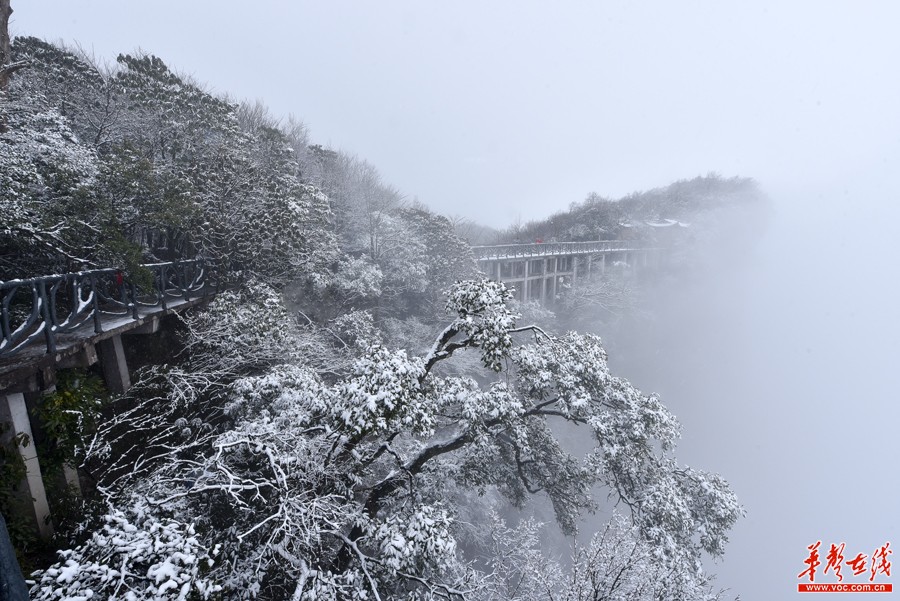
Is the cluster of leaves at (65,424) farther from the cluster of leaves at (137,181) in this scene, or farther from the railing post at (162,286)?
the railing post at (162,286)

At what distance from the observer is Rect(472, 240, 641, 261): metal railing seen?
92.8 feet

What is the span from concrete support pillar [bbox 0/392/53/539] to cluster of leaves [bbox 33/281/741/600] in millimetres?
648

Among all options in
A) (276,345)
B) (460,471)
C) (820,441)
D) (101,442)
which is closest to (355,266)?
(276,345)

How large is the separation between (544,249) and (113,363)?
96.5ft

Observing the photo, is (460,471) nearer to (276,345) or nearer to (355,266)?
(276,345)

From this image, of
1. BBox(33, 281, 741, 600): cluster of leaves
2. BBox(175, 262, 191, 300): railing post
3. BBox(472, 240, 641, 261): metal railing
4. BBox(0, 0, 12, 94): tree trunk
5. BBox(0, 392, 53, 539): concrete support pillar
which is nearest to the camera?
BBox(33, 281, 741, 600): cluster of leaves

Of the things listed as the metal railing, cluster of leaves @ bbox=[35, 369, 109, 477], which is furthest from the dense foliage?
the metal railing

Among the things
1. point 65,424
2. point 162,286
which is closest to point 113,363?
point 162,286

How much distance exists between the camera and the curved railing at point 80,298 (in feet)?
16.2

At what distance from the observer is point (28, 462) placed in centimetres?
496

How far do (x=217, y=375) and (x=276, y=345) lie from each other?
1215mm

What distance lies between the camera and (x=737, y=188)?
6512cm

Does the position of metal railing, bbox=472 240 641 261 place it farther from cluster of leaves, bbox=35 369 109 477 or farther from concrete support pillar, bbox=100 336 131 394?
cluster of leaves, bbox=35 369 109 477

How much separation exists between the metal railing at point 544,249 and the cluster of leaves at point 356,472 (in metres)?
18.4
